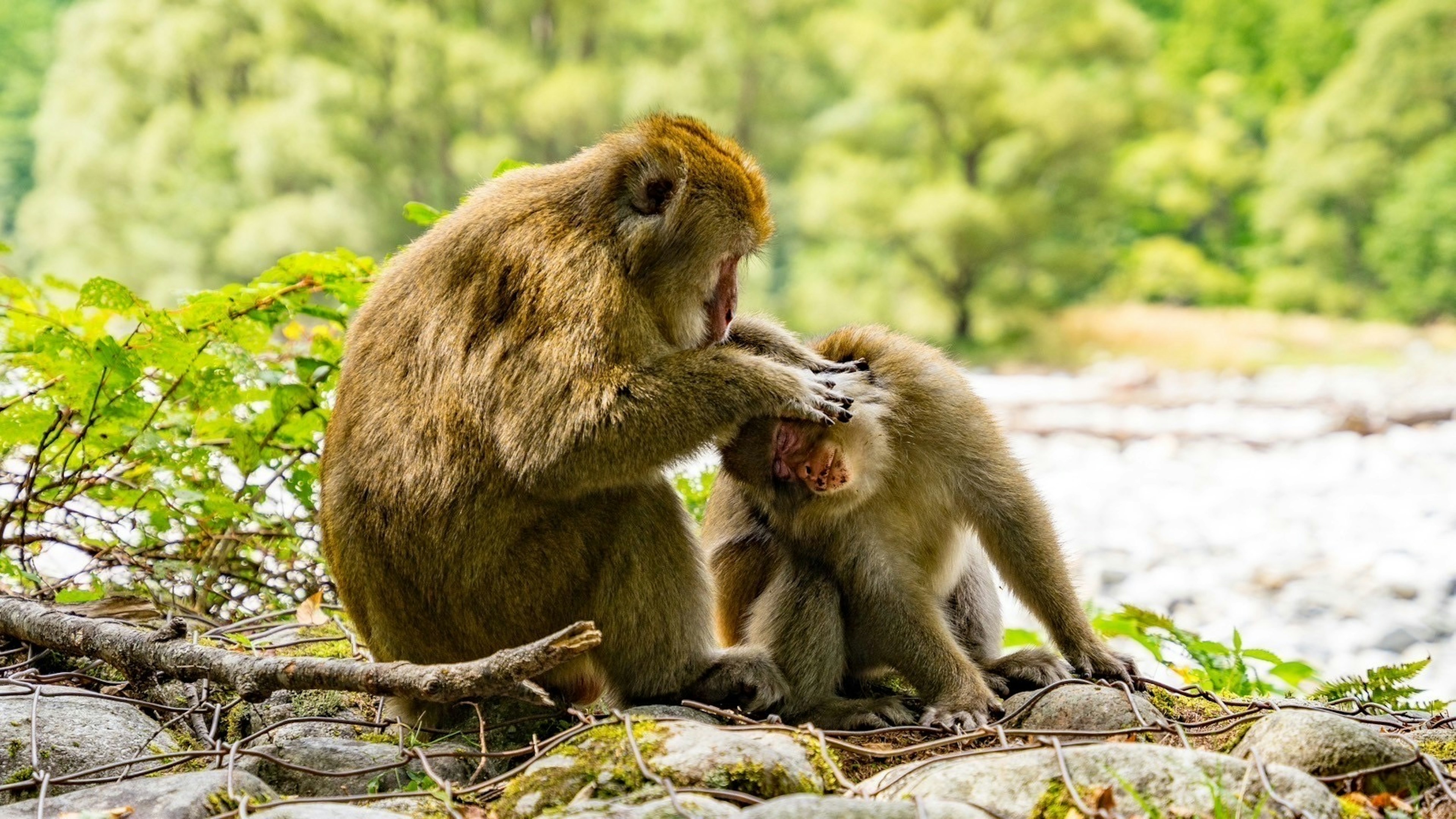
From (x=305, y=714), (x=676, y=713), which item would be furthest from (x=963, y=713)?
(x=305, y=714)

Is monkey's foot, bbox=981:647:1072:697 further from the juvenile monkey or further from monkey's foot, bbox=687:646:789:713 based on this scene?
monkey's foot, bbox=687:646:789:713

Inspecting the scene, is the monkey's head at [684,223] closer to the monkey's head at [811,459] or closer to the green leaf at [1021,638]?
the monkey's head at [811,459]

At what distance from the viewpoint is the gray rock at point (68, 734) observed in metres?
3.20

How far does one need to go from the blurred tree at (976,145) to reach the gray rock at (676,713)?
56.8 feet

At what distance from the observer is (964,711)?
140 inches

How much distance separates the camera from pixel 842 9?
21.9 meters

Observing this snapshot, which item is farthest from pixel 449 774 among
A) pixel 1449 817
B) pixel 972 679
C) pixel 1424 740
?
pixel 1424 740

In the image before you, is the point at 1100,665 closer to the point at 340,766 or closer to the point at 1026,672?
the point at 1026,672

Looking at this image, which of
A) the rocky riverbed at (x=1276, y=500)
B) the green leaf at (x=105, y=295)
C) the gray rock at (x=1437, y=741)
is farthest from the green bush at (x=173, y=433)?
the rocky riverbed at (x=1276, y=500)

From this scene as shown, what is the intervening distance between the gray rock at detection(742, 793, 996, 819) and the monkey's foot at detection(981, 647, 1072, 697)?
4.32 ft

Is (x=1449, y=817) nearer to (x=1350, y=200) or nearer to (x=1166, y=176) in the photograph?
(x=1350, y=200)

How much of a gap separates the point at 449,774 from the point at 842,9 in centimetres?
2044

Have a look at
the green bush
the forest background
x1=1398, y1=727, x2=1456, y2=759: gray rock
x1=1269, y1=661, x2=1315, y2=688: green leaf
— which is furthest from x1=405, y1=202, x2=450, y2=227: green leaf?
the forest background

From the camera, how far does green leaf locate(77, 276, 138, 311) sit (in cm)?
395
